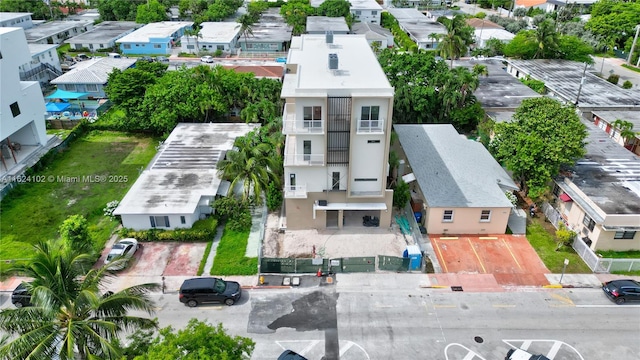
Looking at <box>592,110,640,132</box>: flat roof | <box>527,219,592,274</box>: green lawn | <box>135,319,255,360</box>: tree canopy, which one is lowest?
<box>527,219,592,274</box>: green lawn

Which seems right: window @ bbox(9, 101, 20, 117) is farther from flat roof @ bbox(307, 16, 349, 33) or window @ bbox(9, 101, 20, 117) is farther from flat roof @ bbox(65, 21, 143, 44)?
flat roof @ bbox(307, 16, 349, 33)

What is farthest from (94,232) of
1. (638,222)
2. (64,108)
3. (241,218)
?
(638,222)

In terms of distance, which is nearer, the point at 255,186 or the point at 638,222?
the point at 638,222

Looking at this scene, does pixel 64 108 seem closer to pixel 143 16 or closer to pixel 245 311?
pixel 245 311

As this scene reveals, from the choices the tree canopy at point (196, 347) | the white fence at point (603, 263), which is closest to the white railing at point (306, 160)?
the tree canopy at point (196, 347)

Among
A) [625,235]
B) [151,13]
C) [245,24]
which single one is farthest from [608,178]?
[151,13]

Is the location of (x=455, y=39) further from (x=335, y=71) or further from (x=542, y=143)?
(x=335, y=71)

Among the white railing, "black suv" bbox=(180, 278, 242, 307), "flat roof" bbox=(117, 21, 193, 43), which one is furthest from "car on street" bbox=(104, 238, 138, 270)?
"flat roof" bbox=(117, 21, 193, 43)
